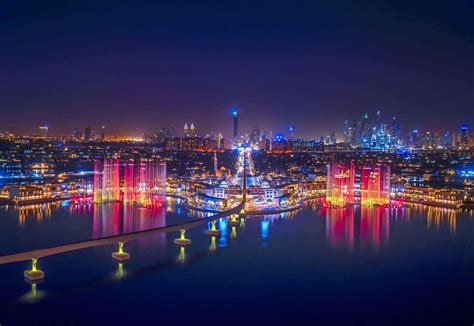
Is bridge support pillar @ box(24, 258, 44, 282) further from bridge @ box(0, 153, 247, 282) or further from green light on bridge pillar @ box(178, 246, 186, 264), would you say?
green light on bridge pillar @ box(178, 246, 186, 264)

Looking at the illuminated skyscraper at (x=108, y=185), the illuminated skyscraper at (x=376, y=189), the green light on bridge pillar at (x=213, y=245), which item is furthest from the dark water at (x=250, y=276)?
the illuminated skyscraper at (x=376, y=189)

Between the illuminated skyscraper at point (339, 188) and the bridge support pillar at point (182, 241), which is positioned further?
the illuminated skyscraper at point (339, 188)

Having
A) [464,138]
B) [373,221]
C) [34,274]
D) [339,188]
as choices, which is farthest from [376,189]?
[464,138]

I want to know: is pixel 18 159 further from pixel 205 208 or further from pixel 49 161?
pixel 205 208

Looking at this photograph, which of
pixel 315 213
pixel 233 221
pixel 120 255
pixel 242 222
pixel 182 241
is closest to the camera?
pixel 120 255

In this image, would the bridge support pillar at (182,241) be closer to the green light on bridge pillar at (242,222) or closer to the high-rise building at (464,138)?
the green light on bridge pillar at (242,222)

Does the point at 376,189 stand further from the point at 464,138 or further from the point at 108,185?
the point at 464,138

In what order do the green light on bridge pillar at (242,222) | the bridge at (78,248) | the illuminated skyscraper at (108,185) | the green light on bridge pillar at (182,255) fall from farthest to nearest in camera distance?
the illuminated skyscraper at (108,185)
the green light on bridge pillar at (242,222)
the green light on bridge pillar at (182,255)
the bridge at (78,248)


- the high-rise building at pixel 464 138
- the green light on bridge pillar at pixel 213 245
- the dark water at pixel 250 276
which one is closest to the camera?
the dark water at pixel 250 276
